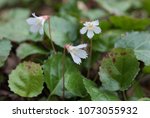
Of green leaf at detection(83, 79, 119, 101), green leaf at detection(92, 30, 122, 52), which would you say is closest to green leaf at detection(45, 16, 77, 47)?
green leaf at detection(92, 30, 122, 52)

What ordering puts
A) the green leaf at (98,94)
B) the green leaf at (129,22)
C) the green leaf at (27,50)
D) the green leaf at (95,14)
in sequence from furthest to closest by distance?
the green leaf at (95,14) < the green leaf at (129,22) < the green leaf at (27,50) < the green leaf at (98,94)

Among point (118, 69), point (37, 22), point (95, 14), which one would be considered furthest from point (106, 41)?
point (95, 14)

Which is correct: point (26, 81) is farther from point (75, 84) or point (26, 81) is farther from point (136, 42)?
point (136, 42)

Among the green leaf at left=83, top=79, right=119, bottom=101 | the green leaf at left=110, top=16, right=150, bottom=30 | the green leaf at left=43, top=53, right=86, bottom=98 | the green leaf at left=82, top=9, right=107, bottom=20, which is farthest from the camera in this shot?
the green leaf at left=82, top=9, right=107, bottom=20

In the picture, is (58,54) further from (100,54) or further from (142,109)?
(142,109)

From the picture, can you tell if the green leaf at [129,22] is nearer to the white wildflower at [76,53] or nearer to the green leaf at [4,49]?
the white wildflower at [76,53]

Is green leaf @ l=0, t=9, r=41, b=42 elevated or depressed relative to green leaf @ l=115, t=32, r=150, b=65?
depressed

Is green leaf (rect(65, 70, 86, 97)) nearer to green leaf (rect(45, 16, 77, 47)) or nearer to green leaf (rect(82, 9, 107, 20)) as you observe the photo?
green leaf (rect(45, 16, 77, 47))

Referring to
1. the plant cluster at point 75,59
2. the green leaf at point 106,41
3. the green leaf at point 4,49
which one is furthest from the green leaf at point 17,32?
the green leaf at point 106,41
